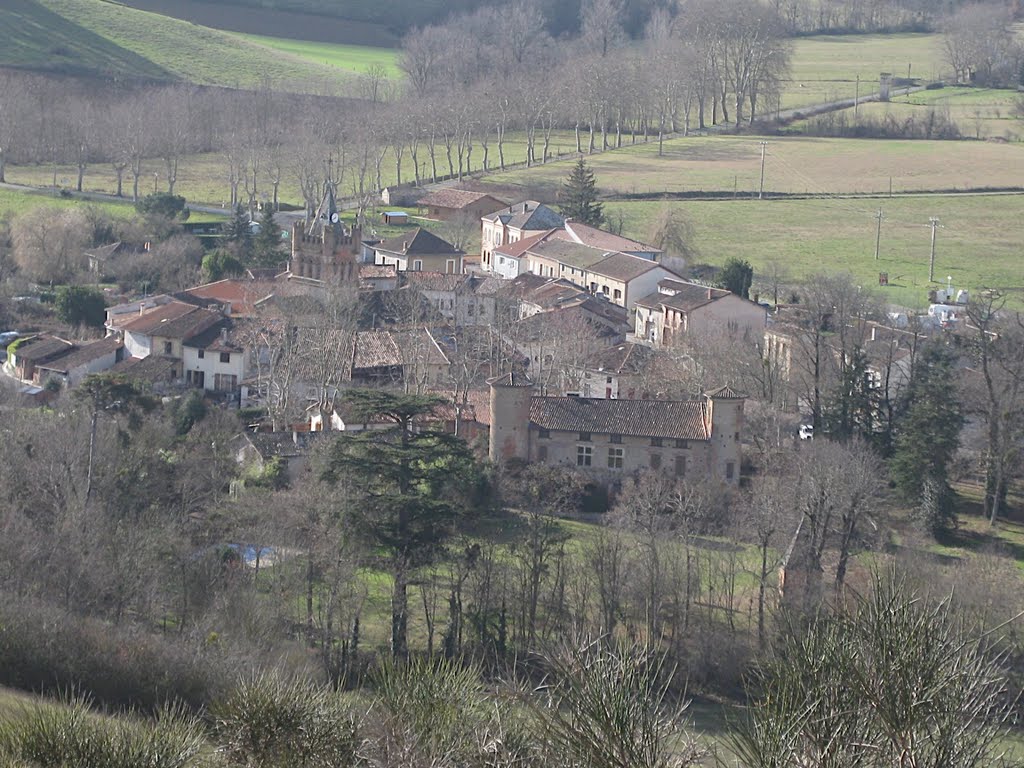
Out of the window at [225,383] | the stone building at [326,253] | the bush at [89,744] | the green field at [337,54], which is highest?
the bush at [89,744]

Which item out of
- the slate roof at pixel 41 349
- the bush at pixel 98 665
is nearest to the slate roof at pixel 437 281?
the slate roof at pixel 41 349

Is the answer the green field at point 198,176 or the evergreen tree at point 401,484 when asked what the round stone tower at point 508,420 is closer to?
the evergreen tree at point 401,484

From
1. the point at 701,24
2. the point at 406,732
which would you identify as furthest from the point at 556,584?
the point at 701,24

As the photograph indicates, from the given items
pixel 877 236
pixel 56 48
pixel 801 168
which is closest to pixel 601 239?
pixel 877 236

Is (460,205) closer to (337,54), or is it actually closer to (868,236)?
(868,236)

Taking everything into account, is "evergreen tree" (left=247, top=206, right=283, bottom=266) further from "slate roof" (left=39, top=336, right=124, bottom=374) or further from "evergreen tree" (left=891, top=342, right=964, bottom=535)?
"evergreen tree" (left=891, top=342, right=964, bottom=535)

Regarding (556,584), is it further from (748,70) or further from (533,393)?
(748,70)
